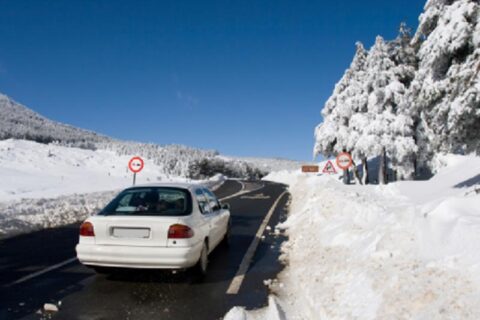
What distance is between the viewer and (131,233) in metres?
5.89

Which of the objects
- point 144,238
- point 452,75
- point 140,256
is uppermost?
point 452,75

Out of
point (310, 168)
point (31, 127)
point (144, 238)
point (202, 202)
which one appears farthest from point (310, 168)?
point (31, 127)

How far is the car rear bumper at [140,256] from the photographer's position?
18.9 feet

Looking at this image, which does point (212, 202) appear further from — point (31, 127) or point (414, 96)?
point (31, 127)

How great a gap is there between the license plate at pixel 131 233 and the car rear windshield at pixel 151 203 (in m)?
0.31

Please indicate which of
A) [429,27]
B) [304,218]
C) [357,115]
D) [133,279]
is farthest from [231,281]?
[357,115]

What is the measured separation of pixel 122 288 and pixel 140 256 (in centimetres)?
62

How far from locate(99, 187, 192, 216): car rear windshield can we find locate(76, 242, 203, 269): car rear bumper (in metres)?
0.57

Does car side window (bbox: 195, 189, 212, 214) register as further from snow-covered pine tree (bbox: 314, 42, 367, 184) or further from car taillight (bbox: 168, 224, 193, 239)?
snow-covered pine tree (bbox: 314, 42, 367, 184)

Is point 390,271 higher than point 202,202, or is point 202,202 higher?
point 202,202

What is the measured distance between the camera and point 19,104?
175 meters

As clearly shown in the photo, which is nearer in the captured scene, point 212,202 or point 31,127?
point 212,202

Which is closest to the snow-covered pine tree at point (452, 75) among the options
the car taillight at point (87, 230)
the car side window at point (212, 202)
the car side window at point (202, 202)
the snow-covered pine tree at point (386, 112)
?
the car side window at point (212, 202)

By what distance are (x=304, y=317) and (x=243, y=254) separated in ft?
12.2
